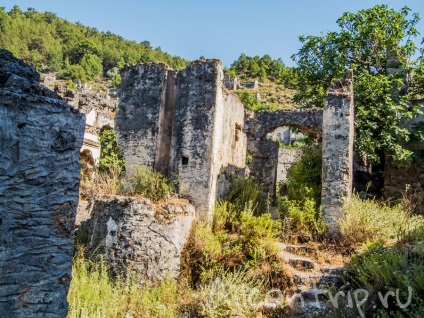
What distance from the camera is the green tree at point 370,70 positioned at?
11.9 m

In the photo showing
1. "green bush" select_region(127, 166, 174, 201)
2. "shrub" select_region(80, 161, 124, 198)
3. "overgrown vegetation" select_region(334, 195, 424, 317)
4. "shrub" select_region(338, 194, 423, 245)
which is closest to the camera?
"overgrown vegetation" select_region(334, 195, 424, 317)

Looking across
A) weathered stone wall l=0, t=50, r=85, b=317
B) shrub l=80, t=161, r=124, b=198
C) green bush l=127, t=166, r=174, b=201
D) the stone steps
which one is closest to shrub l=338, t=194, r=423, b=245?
the stone steps

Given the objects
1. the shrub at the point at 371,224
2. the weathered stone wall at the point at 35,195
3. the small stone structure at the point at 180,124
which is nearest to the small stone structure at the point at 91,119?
the small stone structure at the point at 180,124

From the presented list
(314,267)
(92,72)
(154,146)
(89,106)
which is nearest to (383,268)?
(314,267)

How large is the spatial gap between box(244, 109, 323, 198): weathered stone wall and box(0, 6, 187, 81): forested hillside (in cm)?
5941

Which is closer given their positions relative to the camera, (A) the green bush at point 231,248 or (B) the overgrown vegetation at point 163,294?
(B) the overgrown vegetation at point 163,294

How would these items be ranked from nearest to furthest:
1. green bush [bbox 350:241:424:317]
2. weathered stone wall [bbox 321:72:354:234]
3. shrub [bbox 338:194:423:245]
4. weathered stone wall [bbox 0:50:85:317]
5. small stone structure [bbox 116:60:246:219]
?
weathered stone wall [bbox 0:50:85:317] < green bush [bbox 350:241:424:317] < shrub [bbox 338:194:423:245] < small stone structure [bbox 116:60:246:219] < weathered stone wall [bbox 321:72:354:234]

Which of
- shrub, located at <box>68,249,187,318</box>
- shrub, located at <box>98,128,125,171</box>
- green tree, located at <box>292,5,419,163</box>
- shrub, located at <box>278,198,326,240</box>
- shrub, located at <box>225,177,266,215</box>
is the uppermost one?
green tree, located at <box>292,5,419,163</box>

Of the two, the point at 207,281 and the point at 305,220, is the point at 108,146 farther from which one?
the point at 207,281

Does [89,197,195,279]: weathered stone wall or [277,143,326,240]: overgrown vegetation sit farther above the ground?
[277,143,326,240]: overgrown vegetation

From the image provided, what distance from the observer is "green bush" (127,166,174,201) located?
8.32m

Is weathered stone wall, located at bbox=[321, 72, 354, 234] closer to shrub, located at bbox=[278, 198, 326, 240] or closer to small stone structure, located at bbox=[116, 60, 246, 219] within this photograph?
shrub, located at bbox=[278, 198, 326, 240]

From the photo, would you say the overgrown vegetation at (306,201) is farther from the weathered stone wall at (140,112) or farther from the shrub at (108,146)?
the shrub at (108,146)

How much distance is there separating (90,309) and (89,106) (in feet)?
39.2
